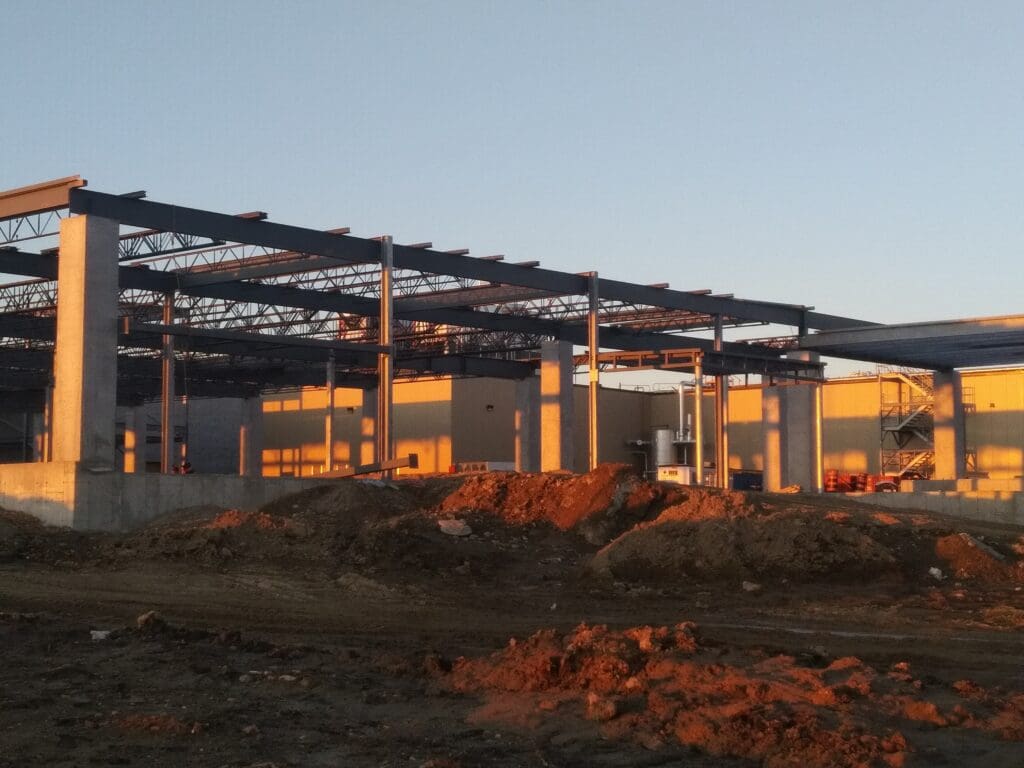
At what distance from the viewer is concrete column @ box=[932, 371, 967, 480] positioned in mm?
50250

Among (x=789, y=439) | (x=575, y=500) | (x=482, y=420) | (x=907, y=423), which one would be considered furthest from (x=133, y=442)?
(x=907, y=423)

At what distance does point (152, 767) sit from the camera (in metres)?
9.16

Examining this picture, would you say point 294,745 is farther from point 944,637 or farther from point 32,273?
point 32,273

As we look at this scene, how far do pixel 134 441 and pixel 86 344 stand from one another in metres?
25.2

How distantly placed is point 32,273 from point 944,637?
27389 millimetres

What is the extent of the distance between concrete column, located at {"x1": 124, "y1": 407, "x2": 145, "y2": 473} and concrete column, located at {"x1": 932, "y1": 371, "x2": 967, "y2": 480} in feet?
106

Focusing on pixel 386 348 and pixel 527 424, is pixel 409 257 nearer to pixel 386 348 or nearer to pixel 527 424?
pixel 386 348

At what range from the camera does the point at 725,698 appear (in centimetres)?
1084

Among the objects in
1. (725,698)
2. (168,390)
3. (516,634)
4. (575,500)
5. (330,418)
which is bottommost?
(516,634)

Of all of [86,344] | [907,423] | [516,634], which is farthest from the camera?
[907,423]

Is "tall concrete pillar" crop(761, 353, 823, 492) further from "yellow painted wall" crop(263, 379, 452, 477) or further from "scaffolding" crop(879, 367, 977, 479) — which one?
"yellow painted wall" crop(263, 379, 452, 477)

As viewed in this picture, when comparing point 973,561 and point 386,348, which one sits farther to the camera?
point 386,348

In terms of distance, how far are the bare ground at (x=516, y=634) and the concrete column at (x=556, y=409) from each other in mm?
10868

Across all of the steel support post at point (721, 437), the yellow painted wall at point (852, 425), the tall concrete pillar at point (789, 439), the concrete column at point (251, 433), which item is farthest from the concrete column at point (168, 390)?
the yellow painted wall at point (852, 425)
